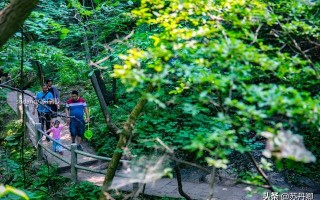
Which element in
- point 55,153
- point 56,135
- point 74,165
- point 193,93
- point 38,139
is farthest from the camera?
point 38,139

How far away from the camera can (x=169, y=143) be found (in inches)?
203

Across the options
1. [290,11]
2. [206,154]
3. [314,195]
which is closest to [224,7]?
[290,11]

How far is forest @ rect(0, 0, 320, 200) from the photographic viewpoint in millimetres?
2248

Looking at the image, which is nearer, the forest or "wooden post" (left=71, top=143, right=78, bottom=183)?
the forest

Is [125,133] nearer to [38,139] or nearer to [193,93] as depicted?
[193,93]

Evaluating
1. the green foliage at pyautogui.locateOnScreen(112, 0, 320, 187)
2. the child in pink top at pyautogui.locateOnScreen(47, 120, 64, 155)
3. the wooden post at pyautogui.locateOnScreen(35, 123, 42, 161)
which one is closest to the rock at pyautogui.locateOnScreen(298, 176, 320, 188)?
the green foliage at pyautogui.locateOnScreen(112, 0, 320, 187)

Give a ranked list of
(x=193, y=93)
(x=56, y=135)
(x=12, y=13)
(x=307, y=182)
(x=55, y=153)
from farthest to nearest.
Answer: (x=56, y=135) → (x=55, y=153) → (x=307, y=182) → (x=193, y=93) → (x=12, y=13)

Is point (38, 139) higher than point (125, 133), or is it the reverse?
point (125, 133)

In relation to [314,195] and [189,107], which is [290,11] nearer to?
[189,107]

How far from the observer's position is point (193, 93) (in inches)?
173

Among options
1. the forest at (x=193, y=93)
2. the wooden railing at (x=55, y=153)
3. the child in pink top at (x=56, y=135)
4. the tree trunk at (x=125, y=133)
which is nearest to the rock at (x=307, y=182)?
the forest at (x=193, y=93)

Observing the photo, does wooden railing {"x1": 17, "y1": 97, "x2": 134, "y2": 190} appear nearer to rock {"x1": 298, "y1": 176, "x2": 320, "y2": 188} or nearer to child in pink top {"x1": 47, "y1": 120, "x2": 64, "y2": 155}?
child in pink top {"x1": 47, "y1": 120, "x2": 64, "y2": 155}

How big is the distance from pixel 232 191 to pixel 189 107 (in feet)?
16.6

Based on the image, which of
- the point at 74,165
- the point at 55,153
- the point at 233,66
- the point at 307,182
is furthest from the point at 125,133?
the point at 307,182
